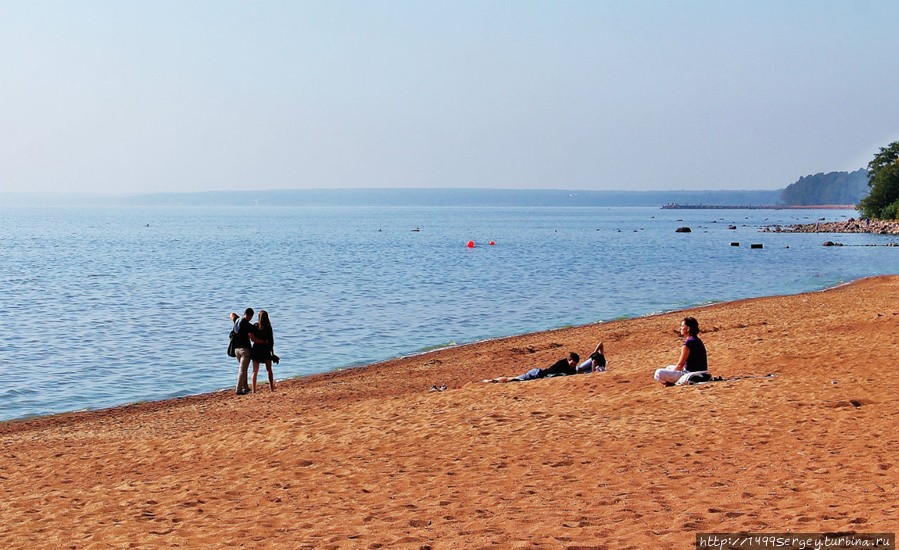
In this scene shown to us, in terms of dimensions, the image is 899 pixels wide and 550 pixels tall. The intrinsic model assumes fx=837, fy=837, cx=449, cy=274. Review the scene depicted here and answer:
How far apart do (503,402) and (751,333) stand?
986 cm

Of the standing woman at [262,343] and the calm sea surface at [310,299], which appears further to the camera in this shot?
the calm sea surface at [310,299]

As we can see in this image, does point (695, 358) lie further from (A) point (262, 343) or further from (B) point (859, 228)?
(B) point (859, 228)

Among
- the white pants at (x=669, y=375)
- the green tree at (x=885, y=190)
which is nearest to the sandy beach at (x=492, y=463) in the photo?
the white pants at (x=669, y=375)

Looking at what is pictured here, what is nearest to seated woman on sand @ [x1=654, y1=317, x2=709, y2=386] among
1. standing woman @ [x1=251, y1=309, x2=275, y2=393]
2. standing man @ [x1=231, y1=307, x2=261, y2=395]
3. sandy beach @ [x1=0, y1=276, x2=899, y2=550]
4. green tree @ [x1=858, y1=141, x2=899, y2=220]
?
sandy beach @ [x1=0, y1=276, x2=899, y2=550]

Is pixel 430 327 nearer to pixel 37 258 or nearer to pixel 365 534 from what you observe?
pixel 365 534

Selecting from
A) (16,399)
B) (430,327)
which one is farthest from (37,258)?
(16,399)

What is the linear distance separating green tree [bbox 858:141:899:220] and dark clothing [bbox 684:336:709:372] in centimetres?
10962

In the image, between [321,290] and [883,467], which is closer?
[883,467]

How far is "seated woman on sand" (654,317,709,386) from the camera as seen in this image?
45.6ft

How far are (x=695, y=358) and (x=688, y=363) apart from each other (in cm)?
17

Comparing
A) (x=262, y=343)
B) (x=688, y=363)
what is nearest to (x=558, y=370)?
(x=688, y=363)

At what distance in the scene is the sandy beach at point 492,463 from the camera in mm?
7742

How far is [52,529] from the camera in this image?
8555 mm

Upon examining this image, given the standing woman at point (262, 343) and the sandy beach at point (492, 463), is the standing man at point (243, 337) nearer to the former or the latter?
the standing woman at point (262, 343)
